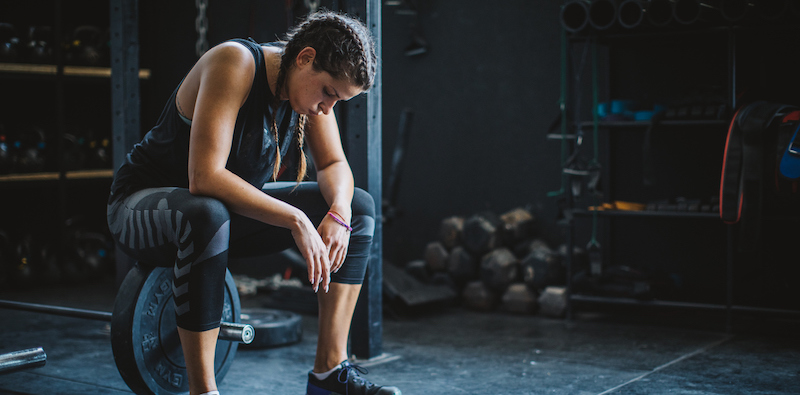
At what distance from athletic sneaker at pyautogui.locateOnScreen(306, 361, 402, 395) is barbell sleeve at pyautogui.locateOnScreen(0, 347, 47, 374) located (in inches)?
27.6

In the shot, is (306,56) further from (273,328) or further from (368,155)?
(273,328)

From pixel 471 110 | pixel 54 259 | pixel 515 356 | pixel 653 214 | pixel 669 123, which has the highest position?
pixel 471 110

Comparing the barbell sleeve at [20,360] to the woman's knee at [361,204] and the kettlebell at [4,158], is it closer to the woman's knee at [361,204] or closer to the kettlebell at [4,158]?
the woman's knee at [361,204]

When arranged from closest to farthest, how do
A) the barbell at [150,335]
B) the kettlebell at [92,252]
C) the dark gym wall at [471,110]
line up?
the barbell at [150,335] < the dark gym wall at [471,110] < the kettlebell at [92,252]

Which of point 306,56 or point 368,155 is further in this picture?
point 368,155

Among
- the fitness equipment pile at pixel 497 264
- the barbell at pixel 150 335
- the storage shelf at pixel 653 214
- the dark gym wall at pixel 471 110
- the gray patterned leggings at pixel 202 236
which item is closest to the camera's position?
the gray patterned leggings at pixel 202 236

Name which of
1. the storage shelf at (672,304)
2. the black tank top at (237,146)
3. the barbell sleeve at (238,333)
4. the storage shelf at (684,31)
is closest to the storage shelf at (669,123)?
the storage shelf at (684,31)

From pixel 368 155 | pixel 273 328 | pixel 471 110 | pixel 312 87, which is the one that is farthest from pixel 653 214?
pixel 312 87

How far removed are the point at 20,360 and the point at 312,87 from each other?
39.5 inches

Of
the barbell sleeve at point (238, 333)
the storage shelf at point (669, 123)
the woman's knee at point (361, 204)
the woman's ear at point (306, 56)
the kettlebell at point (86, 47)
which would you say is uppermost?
the kettlebell at point (86, 47)

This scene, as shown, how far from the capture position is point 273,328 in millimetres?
2703

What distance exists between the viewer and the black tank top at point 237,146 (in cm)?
170

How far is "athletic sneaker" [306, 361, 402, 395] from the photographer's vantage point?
1.74 m

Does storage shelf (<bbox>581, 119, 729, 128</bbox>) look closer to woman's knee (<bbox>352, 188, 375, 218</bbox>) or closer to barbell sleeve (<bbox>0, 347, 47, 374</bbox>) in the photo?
woman's knee (<bbox>352, 188, 375, 218</bbox>)
